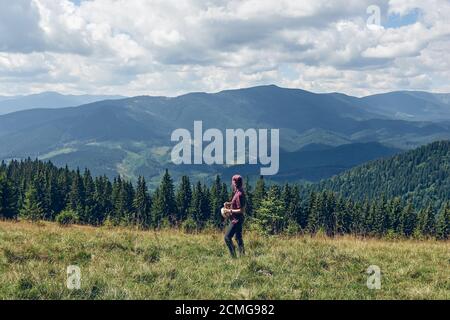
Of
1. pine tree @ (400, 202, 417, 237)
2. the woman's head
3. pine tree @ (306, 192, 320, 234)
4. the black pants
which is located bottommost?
pine tree @ (400, 202, 417, 237)

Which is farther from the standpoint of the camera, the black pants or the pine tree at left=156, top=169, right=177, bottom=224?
the pine tree at left=156, top=169, right=177, bottom=224

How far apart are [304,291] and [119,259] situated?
5.53 m

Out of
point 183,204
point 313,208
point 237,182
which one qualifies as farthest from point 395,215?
point 237,182

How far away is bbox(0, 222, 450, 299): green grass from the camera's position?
30.5 feet

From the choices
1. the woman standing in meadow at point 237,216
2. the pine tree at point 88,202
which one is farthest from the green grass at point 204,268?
the pine tree at point 88,202

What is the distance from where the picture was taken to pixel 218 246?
14320mm

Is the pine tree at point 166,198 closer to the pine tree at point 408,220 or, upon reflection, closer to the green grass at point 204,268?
the pine tree at point 408,220

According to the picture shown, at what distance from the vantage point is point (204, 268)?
11.3 metres

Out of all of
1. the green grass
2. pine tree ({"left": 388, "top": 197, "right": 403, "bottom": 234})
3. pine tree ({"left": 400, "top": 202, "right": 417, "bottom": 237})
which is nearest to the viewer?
the green grass

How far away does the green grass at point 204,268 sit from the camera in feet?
30.5

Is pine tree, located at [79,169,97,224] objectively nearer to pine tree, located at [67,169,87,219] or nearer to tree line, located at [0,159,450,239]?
tree line, located at [0,159,450,239]

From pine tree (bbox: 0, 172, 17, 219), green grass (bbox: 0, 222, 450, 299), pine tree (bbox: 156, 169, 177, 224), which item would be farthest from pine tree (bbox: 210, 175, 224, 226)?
green grass (bbox: 0, 222, 450, 299)
